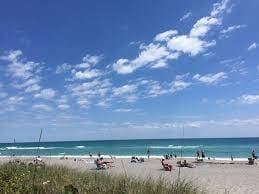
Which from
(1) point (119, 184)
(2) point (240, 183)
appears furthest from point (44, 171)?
(2) point (240, 183)

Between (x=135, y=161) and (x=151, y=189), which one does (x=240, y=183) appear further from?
(x=135, y=161)

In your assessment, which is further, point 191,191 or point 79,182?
point 79,182

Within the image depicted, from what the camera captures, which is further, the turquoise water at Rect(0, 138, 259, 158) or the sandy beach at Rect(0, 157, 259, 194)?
the turquoise water at Rect(0, 138, 259, 158)

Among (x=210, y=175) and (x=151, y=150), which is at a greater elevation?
(x=151, y=150)

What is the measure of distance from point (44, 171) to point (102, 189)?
3.35 meters

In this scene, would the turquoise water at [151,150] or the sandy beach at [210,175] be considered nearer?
the sandy beach at [210,175]

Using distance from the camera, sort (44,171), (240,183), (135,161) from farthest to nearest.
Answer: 1. (135,161)
2. (240,183)
3. (44,171)

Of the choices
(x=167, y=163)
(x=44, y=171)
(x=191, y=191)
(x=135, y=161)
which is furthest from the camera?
(x=135, y=161)

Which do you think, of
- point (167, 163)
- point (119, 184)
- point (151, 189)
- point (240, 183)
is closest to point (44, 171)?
point (119, 184)

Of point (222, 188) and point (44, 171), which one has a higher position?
point (44, 171)

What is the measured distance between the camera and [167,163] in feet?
100

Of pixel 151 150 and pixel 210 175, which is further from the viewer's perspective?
pixel 151 150

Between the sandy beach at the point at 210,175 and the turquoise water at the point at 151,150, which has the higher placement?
the turquoise water at the point at 151,150

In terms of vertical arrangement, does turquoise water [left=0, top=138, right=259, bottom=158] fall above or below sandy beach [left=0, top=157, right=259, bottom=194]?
above
